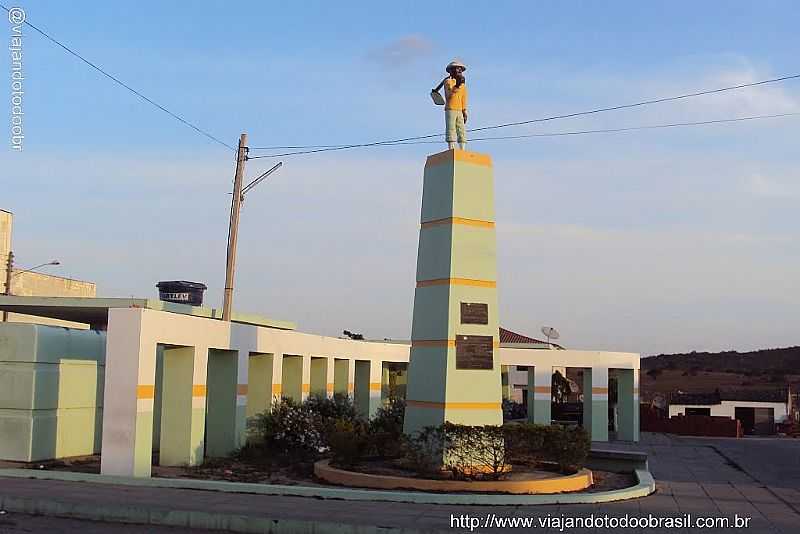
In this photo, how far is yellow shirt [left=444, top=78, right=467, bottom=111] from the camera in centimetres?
1922

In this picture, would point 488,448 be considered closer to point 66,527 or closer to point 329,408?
point 66,527

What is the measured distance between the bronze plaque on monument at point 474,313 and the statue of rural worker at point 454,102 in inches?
138

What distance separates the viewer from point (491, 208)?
1844cm

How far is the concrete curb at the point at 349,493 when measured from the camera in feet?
48.8

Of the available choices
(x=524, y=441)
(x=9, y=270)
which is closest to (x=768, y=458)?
(x=524, y=441)

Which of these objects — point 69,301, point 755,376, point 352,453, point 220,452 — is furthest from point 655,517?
point 755,376

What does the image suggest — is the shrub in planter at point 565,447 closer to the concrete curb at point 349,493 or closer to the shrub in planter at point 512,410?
the concrete curb at point 349,493

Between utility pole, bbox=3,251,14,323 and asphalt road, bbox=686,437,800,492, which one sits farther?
utility pole, bbox=3,251,14,323

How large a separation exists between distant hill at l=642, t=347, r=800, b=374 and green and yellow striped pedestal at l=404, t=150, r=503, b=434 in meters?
93.5

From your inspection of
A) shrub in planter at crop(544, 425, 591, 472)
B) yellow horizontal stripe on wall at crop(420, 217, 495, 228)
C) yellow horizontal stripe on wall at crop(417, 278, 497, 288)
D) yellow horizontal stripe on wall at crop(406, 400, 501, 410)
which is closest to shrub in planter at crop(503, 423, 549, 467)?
shrub in planter at crop(544, 425, 591, 472)

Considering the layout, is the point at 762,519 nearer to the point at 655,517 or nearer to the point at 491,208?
the point at 655,517

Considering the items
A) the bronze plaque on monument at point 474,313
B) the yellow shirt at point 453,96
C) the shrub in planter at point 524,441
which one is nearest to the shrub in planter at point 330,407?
the bronze plaque on monument at point 474,313

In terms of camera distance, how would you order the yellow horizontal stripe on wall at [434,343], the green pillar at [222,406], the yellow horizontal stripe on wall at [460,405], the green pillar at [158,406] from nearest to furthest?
the yellow horizontal stripe on wall at [460,405] < the yellow horizontal stripe on wall at [434,343] < the green pillar at [222,406] < the green pillar at [158,406]

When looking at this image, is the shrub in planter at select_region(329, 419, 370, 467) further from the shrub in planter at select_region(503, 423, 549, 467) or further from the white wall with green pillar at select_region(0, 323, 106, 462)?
the white wall with green pillar at select_region(0, 323, 106, 462)
